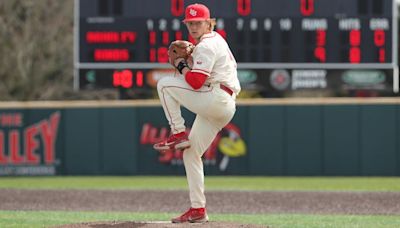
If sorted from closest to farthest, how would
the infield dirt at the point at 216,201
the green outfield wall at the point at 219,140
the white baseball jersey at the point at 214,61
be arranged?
the white baseball jersey at the point at 214,61, the infield dirt at the point at 216,201, the green outfield wall at the point at 219,140

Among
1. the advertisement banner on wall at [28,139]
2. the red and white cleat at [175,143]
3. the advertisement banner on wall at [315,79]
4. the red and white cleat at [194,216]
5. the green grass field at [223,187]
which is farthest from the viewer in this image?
the advertisement banner on wall at [28,139]

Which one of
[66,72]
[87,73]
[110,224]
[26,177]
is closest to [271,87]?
[87,73]

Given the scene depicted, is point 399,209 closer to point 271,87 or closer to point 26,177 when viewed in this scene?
point 271,87

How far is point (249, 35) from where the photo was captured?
16547 mm

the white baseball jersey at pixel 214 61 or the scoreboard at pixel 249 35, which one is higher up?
the scoreboard at pixel 249 35

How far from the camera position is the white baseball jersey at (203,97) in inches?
295

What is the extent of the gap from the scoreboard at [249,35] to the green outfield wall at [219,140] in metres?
0.59

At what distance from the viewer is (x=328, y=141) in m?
16.8

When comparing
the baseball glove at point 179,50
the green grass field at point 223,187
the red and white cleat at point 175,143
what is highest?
the baseball glove at point 179,50

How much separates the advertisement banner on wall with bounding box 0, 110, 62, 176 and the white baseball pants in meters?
9.44

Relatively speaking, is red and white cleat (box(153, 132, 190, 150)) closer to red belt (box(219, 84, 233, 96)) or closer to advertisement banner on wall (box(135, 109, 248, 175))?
red belt (box(219, 84, 233, 96))

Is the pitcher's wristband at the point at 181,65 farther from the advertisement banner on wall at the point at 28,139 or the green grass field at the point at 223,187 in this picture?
the advertisement banner on wall at the point at 28,139

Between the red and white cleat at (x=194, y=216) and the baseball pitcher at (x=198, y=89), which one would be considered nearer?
the baseball pitcher at (x=198, y=89)

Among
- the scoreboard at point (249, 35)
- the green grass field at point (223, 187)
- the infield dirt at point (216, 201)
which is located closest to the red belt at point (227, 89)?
the green grass field at point (223, 187)
